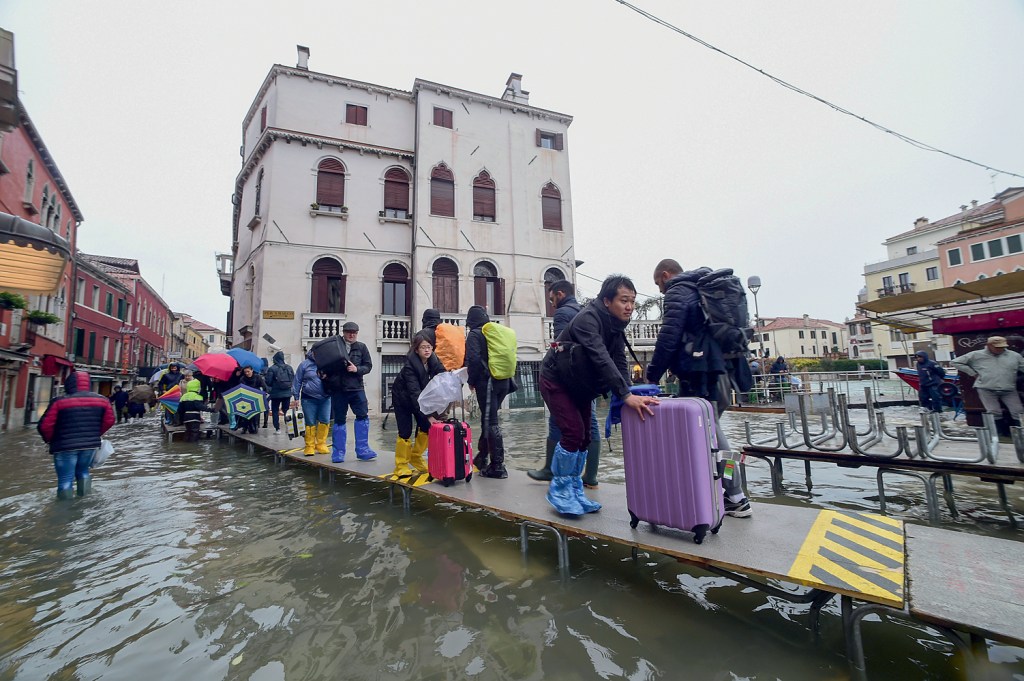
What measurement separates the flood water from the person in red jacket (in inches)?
23.7

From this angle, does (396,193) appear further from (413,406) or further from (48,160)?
(413,406)

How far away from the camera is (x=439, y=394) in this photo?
15.8 ft

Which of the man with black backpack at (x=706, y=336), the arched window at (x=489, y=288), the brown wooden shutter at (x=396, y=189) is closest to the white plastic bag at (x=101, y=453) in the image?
the man with black backpack at (x=706, y=336)

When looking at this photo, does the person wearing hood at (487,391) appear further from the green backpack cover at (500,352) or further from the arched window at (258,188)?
the arched window at (258,188)

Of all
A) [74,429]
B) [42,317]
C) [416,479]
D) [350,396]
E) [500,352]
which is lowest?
[416,479]

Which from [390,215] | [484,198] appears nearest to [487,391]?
[390,215]

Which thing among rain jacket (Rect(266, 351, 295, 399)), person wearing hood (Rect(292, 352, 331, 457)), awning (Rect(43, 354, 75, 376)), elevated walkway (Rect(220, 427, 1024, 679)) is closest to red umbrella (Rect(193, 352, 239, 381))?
rain jacket (Rect(266, 351, 295, 399))

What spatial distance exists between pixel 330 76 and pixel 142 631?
70.4 ft

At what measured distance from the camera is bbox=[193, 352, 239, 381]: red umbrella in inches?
374

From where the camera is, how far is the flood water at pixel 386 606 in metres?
2.12

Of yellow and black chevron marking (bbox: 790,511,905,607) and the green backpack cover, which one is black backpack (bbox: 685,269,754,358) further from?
the green backpack cover

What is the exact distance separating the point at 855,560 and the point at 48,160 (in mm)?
29123

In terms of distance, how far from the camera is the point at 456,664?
7.02ft

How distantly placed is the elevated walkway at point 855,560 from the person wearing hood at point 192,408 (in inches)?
433
